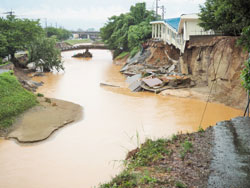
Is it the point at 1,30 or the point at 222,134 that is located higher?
the point at 1,30

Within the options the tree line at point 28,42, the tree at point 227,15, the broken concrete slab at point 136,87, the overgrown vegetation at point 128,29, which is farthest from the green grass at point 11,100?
the overgrown vegetation at point 128,29

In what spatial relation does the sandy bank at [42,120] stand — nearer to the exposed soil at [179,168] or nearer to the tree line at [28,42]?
the exposed soil at [179,168]

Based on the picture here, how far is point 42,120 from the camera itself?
48.6 feet

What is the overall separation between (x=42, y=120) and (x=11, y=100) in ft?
8.26

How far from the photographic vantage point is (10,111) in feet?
47.4

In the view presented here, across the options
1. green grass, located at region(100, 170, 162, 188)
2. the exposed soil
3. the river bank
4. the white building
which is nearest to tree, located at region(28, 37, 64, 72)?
the white building

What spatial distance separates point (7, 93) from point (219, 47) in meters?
15.5

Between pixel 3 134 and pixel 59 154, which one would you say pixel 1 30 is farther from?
pixel 59 154

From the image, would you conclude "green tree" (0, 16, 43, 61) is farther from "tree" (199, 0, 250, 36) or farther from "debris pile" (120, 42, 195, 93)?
"tree" (199, 0, 250, 36)

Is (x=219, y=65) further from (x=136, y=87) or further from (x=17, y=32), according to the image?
(x=17, y=32)

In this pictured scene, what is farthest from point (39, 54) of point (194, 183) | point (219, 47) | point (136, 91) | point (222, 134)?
point (194, 183)

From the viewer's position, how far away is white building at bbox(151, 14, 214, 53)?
23.8 metres

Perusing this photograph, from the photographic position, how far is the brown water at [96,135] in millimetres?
9602

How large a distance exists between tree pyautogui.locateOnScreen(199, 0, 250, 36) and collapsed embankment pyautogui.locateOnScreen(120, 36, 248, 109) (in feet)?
5.01
